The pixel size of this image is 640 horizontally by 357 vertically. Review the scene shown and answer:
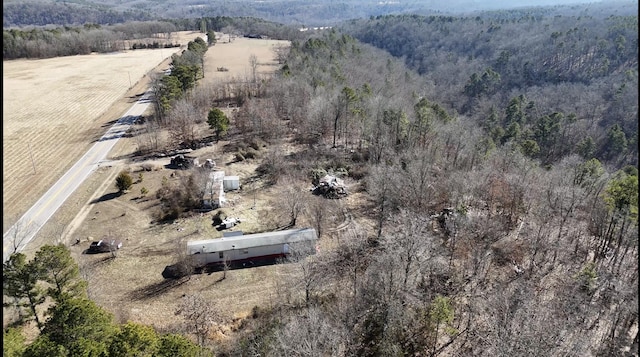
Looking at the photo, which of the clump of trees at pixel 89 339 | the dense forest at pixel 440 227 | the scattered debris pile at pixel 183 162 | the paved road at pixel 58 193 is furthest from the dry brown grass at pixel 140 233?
the clump of trees at pixel 89 339

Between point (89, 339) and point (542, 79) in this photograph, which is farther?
point (542, 79)

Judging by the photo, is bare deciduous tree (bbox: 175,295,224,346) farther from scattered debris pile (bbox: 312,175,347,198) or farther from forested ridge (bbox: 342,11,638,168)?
forested ridge (bbox: 342,11,638,168)

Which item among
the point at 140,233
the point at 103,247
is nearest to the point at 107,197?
the point at 140,233

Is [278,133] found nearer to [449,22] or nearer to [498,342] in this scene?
[498,342]

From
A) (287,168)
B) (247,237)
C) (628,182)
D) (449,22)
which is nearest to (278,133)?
(287,168)

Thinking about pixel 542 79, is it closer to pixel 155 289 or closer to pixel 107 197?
pixel 107 197

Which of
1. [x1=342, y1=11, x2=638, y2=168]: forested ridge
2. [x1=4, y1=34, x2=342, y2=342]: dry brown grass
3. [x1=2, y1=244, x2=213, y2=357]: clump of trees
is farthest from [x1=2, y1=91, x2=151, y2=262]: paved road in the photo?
[x1=342, y1=11, x2=638, y2=168]: forested ridge
